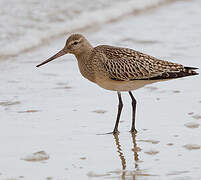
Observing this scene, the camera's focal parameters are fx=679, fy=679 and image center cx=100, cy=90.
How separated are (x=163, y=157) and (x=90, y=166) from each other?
0.74m

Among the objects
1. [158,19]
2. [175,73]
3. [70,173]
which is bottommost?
[70,173]

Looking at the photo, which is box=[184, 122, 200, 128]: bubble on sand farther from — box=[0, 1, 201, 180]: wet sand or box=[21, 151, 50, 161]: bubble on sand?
box=[21, 151, 50, 161]: bubble on sand

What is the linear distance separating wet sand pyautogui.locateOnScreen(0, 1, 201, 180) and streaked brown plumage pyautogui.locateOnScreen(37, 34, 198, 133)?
0.40 meters

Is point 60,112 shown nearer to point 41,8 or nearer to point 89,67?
point 89,67

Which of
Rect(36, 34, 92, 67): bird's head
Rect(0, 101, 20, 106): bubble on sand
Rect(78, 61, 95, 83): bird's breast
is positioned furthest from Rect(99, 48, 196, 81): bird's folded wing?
Rect(0, 101, 20, 106): bubble on sand

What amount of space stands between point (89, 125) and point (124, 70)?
0.73 meters

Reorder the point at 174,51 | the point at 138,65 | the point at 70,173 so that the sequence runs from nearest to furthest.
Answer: the point at 70,173 → the point at 138,65 → the point at 174,51

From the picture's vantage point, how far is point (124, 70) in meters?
7.51

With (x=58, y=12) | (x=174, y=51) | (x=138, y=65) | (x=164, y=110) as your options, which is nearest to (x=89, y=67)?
(x=138, y=65)

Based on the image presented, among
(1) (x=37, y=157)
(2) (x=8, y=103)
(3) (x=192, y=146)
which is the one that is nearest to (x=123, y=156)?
(3) (x=192, y=146)

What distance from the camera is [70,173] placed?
246 inches

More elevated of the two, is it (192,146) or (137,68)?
(137,68)

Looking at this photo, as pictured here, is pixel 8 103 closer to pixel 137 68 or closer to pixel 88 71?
pixel 88 71

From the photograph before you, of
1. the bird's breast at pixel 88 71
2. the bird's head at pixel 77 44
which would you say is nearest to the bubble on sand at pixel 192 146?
the bird's breast at pixel 88 71
